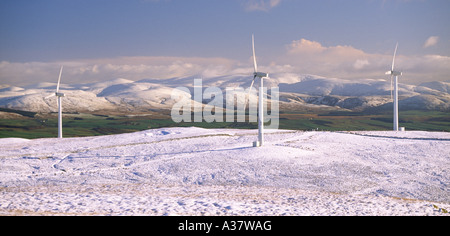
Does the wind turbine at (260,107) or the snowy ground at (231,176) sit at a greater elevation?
the wind turbine at (260,107)

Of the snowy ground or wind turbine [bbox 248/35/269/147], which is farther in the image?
wind turbine [bbox 248/35/269/147]

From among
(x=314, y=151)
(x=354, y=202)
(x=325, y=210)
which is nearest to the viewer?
(x=325, y=210)

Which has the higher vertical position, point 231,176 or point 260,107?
point 260,107

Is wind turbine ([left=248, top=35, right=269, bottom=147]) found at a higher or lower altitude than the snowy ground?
higher

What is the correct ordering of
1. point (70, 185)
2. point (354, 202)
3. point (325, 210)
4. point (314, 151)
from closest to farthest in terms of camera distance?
point (325, 210) < point (354, 202) < point (70, 185) < point (314, 151)

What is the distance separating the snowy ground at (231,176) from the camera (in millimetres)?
24672

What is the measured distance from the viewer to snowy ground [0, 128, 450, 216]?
2467 centimetres

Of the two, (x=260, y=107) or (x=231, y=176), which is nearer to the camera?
(x=231, y=176)

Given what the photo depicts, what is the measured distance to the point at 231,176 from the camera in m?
36.7

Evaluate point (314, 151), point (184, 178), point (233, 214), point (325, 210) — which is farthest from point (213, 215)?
point (314, 151)

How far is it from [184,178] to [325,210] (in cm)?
1627

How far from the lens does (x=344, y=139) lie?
2218 inches

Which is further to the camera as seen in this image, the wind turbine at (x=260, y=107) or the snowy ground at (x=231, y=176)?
the wind turbine at (x=260, y=107)
